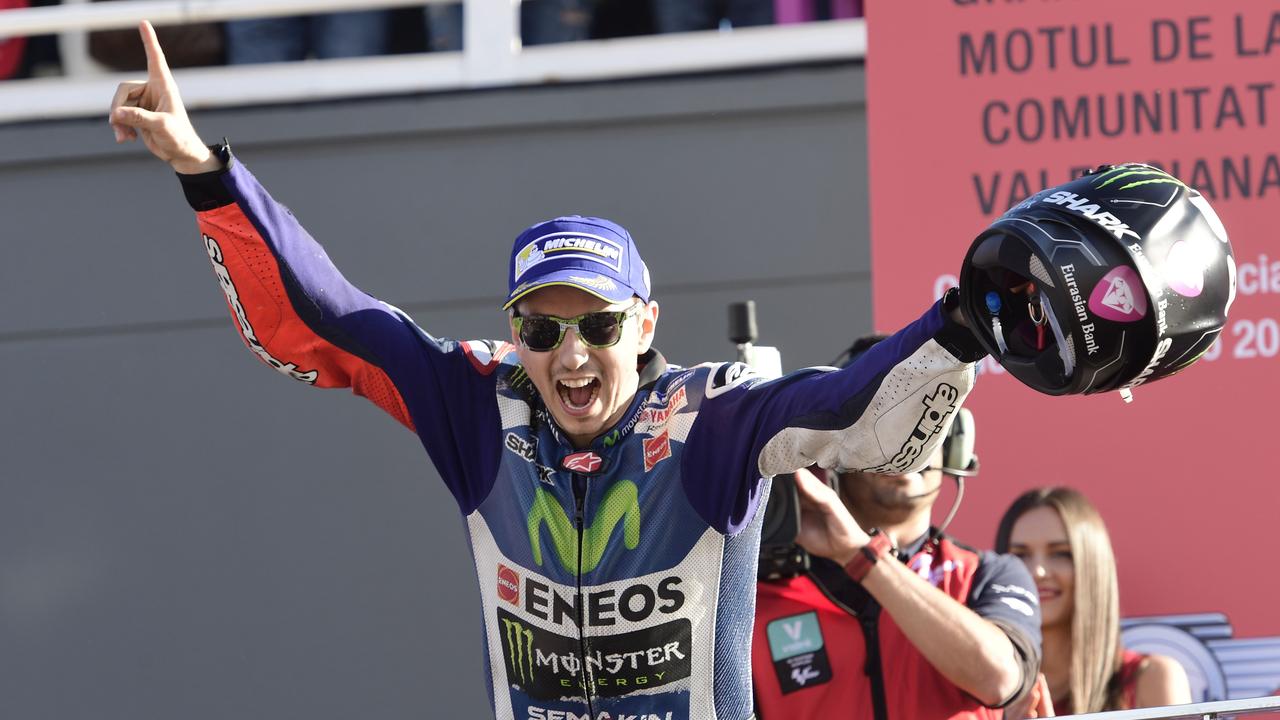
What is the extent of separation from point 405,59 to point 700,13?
104 cm

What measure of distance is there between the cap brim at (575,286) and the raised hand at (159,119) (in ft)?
1.93

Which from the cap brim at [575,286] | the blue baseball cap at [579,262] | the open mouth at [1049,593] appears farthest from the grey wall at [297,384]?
the cap brim at [575,286]

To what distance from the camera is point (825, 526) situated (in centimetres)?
324

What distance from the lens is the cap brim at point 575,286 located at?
2713 millimetres

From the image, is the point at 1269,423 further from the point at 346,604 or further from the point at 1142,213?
the point at 346,604

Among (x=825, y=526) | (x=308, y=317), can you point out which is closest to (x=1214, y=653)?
(x=825, y=526)

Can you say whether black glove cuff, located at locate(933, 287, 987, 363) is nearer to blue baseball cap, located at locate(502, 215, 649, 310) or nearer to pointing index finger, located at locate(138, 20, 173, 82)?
blue baseball cap, located at locate(502, 215, 649, 310)

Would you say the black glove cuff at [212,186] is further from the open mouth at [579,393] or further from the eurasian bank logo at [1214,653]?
the eurasian bank logo at [1214,653]

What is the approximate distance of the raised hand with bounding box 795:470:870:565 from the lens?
3.21 metres

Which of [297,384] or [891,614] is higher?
[297,384]

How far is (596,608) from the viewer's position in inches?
108

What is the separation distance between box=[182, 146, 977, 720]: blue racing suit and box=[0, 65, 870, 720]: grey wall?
7.47 feet

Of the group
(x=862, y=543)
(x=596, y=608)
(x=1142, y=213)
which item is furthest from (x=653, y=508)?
(x=1142, y=213)

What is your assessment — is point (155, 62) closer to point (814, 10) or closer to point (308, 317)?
point (308, 317)
